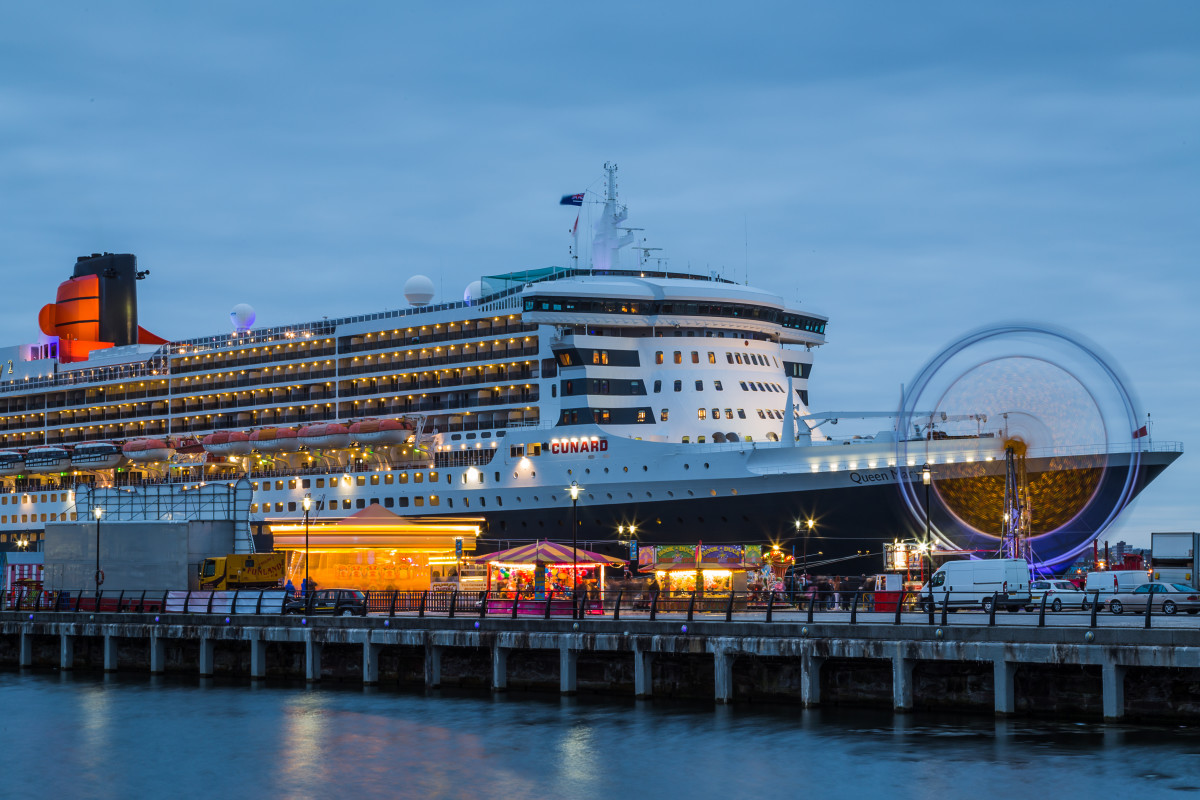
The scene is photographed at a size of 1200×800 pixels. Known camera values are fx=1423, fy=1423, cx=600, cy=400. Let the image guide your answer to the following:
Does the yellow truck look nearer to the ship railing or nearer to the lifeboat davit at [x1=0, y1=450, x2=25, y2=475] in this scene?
the ship railing

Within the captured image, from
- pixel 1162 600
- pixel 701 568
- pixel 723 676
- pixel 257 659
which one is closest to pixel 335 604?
pixel 257 659

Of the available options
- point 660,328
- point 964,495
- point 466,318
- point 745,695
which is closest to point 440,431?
point 466,318

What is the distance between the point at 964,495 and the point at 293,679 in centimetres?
2769

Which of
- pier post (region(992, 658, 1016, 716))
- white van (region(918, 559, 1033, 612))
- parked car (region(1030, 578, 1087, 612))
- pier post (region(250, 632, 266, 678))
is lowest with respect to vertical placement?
pier post (region(250, 632, 266, 678))

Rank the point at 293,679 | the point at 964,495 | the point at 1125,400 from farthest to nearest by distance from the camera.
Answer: the point at 964,495, the point at 1125,400, the point at 293,679

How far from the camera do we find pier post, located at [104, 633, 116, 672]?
4081 centimetres

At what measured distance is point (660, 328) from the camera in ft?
206

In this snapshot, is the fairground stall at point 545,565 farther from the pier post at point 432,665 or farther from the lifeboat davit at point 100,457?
the lifeboat davit at point 100,457

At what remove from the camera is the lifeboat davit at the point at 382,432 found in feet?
218

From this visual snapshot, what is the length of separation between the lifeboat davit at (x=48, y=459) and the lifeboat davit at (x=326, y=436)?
1982 cm

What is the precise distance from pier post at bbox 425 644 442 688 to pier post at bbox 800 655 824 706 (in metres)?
9.64

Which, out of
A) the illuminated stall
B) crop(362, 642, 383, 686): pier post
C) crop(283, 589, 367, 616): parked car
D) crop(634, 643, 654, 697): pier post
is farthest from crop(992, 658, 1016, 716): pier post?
the illuminated stall

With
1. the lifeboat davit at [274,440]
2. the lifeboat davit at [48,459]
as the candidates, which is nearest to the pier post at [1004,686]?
the lifeboat davit at [274,440]

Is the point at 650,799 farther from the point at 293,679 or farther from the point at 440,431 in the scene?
the point at 440,431
